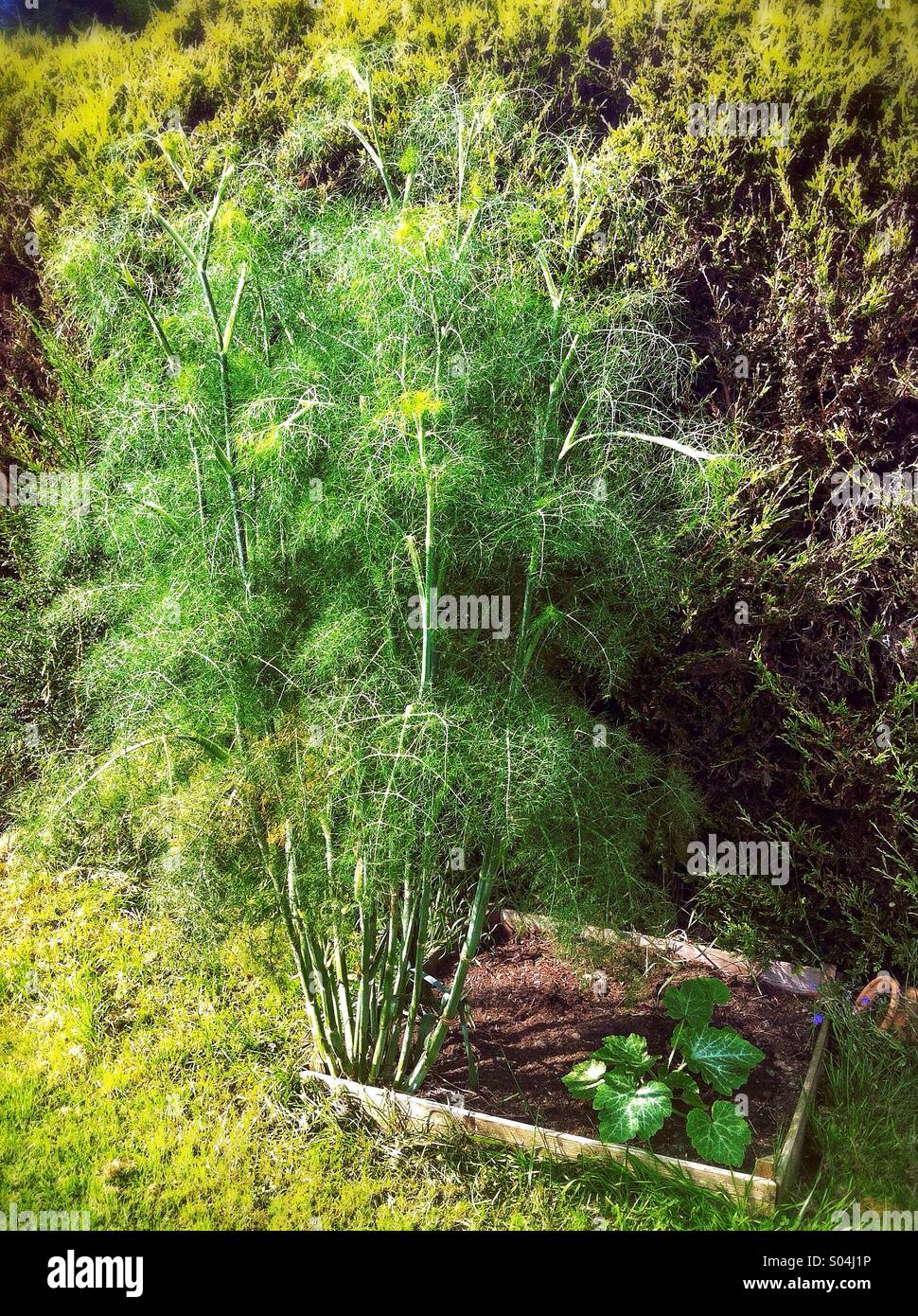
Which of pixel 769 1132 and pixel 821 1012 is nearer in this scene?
pixel 769 1132

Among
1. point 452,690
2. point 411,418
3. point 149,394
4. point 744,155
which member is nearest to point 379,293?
point 411,418

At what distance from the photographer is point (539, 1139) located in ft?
9.91

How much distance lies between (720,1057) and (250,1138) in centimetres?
149

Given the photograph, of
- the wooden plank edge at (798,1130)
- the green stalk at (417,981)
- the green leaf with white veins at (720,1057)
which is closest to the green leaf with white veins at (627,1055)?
the green leaf with white veins at (720,1057)

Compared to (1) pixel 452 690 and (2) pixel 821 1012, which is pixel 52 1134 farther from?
(2) pixel 821 1012

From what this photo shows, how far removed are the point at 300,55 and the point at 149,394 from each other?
2402mm

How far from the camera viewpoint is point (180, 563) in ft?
10.0

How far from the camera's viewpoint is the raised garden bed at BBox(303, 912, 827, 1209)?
3008 mm

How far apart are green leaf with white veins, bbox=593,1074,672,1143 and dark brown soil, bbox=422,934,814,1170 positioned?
254 mm

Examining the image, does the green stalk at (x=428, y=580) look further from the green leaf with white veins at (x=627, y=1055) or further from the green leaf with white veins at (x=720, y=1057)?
the green leaf with white veins at (x=720, y=1057)

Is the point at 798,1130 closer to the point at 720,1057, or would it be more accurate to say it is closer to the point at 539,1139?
the point at 720,1057

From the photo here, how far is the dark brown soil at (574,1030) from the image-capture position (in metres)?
3.19

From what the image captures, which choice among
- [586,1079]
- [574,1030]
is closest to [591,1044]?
[574,1030]

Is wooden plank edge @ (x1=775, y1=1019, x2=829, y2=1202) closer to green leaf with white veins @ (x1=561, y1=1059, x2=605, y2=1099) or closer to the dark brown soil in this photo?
the dark brown soil
